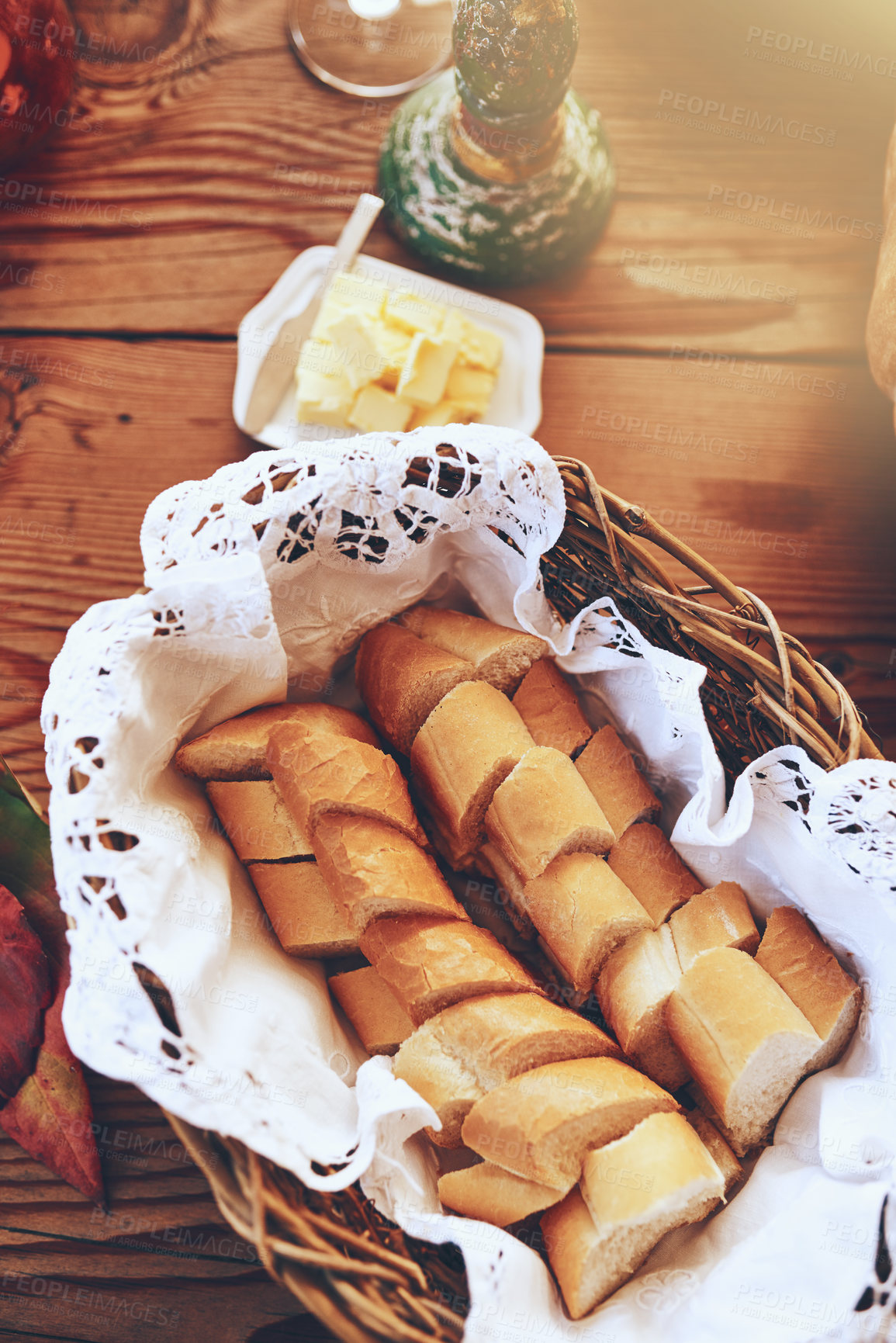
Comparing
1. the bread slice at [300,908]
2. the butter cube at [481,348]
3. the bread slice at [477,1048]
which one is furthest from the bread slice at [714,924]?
the butter cube at [481,348]

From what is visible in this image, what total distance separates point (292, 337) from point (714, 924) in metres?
0.97

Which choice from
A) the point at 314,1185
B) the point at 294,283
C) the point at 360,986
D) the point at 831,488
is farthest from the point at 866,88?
the point at 314,1185

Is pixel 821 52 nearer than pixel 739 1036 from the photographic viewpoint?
No

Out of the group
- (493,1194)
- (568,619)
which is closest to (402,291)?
(568,619)

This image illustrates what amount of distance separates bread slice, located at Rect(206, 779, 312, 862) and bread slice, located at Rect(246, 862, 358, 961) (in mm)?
16

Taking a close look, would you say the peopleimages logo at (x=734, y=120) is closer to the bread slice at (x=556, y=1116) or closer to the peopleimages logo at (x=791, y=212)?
the peopleimages logo at (x=791, y=212)

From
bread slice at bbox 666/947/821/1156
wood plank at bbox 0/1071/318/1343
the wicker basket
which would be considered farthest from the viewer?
wood plank at bbox 0/1071/318/1343

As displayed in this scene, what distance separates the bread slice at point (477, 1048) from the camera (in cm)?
83

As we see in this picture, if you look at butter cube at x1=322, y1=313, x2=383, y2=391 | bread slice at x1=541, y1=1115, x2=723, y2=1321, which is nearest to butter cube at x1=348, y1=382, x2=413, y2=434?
butter cube at x1=322, y1=313, x2=383, y2=391

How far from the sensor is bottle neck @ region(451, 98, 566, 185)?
1.14 metres

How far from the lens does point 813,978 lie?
87 cm

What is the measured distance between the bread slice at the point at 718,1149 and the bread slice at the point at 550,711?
0.40m

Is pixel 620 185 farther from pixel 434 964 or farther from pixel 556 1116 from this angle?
pixel 556 1116

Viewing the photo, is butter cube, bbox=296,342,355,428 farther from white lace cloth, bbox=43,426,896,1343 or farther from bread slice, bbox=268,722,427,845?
bread slice, bbox=268,722,427,845
